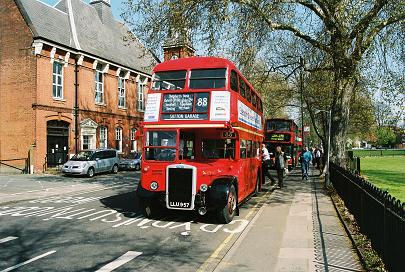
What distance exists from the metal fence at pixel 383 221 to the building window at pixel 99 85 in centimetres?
2660

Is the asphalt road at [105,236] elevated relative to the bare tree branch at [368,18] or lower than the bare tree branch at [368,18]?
lower

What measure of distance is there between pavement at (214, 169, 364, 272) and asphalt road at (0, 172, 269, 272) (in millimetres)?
372

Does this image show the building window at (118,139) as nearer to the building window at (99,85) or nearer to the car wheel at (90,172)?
the building window at (99,85)

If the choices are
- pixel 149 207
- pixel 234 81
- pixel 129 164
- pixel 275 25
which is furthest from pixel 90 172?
pixel 234 81

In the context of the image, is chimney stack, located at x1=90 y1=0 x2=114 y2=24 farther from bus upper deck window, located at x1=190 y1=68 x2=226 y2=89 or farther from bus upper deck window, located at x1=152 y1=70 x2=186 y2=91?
bus upper deck window, located at x1=190 y1=68 x2=226 y2=89

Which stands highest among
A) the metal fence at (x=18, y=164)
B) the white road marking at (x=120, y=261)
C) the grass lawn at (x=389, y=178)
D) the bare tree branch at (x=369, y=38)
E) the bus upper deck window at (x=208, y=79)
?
the bare tree branch at (x=369, y=38)

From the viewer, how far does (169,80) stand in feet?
36.1

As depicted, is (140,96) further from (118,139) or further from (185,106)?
(185,106)

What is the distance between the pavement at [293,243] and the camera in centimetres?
665

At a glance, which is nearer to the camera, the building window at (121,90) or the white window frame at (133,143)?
the building window at (121,90)

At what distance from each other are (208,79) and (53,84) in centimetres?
2044

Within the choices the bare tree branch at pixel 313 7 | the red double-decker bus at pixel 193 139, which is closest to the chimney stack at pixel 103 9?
the bare tree branch at pixel 313 7

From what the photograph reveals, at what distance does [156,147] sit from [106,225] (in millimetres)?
2450

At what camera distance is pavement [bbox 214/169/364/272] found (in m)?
6.65
